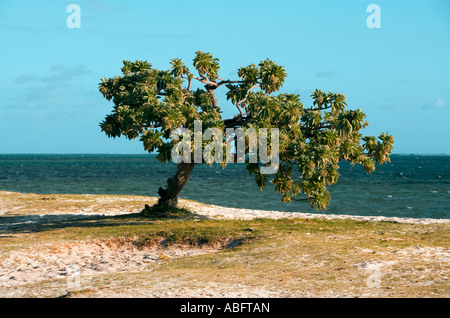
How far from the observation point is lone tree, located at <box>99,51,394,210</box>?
863 inches

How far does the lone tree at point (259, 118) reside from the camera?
71.9ft

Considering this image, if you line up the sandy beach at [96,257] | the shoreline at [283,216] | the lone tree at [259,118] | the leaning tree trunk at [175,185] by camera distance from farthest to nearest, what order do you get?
the shoreline at [283,216], the leaning tree trunk at [175,185], the lone tree at [259,118], the sandy beach at [96,257]

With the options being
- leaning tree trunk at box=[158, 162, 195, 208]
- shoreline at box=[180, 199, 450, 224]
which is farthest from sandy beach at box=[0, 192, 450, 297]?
leaning tree trunk at box=[158, 162, 195, 208]

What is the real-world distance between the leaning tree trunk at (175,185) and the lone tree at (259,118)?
8 cm

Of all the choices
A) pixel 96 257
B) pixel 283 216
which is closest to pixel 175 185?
pixel 283 216

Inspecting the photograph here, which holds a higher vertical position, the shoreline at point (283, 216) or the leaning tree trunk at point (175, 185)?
the leaning tree trunk at point (175, 185)

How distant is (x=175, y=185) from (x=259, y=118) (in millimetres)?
8070

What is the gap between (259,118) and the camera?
2222cm

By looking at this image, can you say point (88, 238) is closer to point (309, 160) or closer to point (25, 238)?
point (25, 238)

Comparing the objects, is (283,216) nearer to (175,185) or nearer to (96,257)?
(175,185)

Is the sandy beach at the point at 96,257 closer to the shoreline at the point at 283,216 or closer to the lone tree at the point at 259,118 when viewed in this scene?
the shoreline at the point at 283,216

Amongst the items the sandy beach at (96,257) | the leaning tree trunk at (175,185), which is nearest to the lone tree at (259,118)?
the leaning tree trunk at (175,185)

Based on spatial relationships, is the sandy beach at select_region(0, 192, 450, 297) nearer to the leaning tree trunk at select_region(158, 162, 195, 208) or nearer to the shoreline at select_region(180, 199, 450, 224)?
the shoreline at select_region(180, 199, 450, 224)

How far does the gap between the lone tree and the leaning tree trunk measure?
3.1 inches
